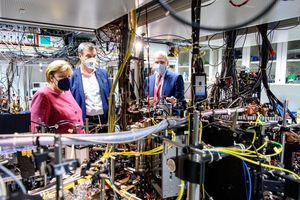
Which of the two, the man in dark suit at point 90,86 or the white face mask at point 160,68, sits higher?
the white face mask at point 160,68

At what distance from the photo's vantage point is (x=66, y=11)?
1816 millimetres

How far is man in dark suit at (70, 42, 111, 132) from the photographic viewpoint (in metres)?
2.04

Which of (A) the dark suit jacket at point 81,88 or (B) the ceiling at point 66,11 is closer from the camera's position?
(B) the ceiling at point 66,11

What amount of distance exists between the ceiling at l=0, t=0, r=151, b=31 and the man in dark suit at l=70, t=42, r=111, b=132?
0.89 feet

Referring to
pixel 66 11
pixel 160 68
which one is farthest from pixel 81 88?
pixel 160 68

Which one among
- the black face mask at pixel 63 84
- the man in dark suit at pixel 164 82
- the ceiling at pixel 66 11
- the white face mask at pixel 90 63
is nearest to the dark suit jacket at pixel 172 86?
the man in dark suit at pixel 164 82

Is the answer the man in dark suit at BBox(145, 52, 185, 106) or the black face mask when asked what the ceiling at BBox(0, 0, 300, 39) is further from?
the black face mask

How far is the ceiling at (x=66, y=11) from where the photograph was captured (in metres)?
1.58

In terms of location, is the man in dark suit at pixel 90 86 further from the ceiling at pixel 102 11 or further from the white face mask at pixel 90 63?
the ceiling at pixel 102 11

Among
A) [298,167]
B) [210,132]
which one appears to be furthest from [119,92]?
[298,167]

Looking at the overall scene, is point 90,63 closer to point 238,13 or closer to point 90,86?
point 90,86

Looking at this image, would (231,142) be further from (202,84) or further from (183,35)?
(183,35)

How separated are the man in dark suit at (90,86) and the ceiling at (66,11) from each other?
0.89 feet

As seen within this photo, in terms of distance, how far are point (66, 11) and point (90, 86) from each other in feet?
2.29
